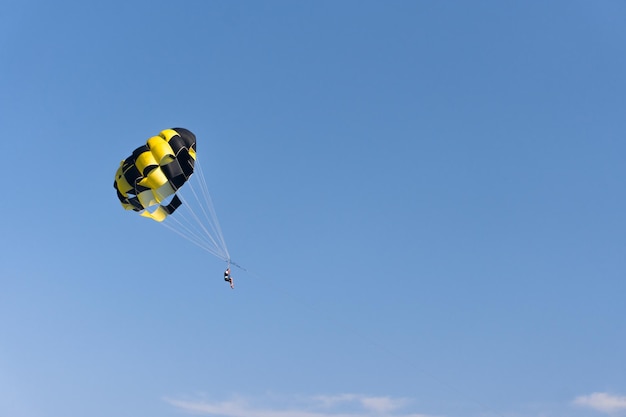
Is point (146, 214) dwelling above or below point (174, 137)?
below

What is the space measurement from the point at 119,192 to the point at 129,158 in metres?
2.79

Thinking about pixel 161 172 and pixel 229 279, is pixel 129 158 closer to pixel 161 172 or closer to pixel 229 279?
pixel 161 172

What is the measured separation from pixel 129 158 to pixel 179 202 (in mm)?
5378

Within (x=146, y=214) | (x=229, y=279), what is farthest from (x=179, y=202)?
(x=229, y=279)

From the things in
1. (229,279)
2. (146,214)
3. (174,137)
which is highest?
(174,137)

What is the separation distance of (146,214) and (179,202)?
9.52 ft

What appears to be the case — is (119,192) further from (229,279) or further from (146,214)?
(229,279)

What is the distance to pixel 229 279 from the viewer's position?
6262 cm

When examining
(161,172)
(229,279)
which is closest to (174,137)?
(161,172)

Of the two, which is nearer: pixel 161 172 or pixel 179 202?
pixel 161 172

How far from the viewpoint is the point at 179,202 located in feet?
214

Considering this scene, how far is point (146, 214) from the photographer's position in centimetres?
6384

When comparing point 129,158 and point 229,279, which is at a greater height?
point 129,158

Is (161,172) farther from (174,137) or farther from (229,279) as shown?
(229,279)
